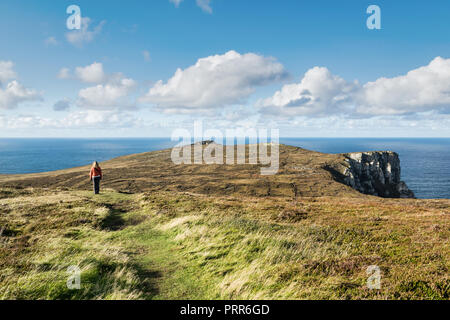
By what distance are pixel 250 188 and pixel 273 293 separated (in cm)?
4597

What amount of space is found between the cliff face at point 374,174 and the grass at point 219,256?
187 feet

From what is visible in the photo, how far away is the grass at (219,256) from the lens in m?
6.56

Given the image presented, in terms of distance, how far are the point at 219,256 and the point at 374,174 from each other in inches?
3146

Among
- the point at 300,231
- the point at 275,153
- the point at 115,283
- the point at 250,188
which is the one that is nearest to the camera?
the point at 115,283

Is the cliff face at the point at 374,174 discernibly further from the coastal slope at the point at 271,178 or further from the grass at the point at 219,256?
the grass at the point at 219,256

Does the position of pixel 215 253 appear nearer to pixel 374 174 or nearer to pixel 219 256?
pixel 219 256

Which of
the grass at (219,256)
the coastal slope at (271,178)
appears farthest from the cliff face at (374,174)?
the grass at (219,256)

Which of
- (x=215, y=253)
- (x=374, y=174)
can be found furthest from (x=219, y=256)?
(x=374, y=174)

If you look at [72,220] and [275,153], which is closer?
[72,220]

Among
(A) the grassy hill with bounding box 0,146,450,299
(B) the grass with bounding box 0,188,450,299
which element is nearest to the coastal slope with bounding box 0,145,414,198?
(A) the grassy hill with bounding box 0,146,450,299

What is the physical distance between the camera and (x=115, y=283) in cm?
699
